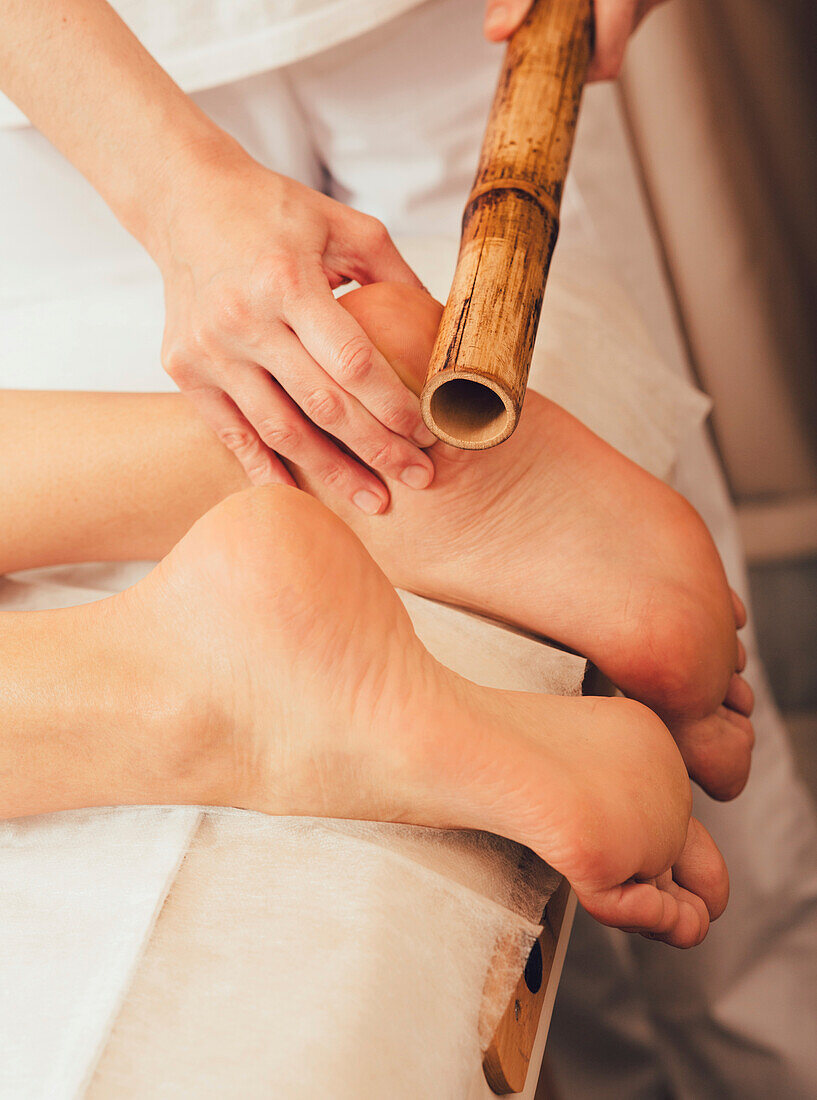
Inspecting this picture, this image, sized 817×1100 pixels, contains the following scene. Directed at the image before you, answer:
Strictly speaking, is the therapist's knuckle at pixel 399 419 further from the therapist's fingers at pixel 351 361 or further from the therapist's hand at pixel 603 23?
the therapist's hand at pixel 603 23

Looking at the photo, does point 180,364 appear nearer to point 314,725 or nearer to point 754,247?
point 314,725

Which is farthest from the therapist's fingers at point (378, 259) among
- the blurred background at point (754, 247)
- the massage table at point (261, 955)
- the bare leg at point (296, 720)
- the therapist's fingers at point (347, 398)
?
the blurred background at point (754, 247)

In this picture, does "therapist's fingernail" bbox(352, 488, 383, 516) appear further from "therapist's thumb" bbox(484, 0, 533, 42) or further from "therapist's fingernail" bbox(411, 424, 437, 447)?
"therapist's thumb" bbox(484, 0, 533, 42)

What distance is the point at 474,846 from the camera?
0.52 meters

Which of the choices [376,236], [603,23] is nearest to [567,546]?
[376,236]

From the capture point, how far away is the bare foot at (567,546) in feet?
1.99

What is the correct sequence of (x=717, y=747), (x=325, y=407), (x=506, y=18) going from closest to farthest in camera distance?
(x=325, y=407) < (x=717, y=747) < (x=506, y=18)

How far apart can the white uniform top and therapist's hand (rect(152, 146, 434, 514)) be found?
0.25 m

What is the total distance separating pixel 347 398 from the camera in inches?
22.2

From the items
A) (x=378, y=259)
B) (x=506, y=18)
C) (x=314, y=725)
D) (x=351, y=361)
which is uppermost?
(x=506, y=18)

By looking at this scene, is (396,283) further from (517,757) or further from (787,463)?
(787,463)

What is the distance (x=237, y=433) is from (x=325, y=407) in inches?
3.7

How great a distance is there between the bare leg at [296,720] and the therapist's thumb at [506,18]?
519 millimetres

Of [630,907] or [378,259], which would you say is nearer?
[630,907]
